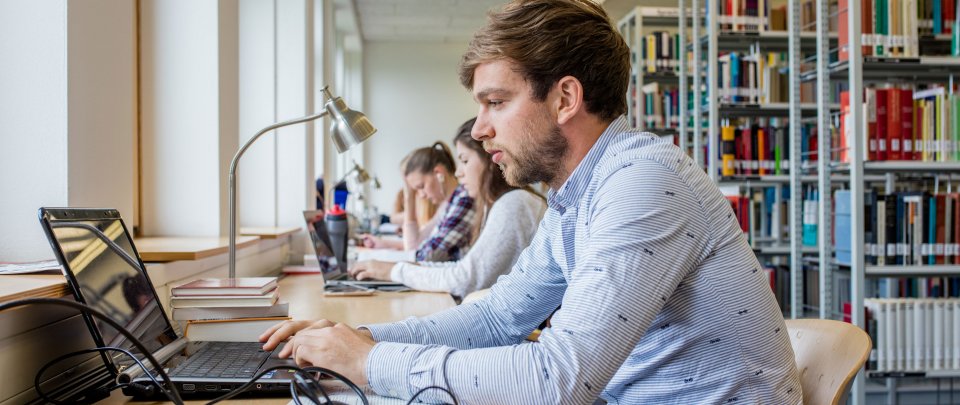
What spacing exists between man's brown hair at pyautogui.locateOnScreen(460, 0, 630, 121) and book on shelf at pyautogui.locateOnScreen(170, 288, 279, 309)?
558 millimetres

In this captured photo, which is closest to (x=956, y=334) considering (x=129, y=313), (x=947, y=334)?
(x=947, y=334)

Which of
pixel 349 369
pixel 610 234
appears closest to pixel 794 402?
pixel 610 234

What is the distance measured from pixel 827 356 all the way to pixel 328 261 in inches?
67.9

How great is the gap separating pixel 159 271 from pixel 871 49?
10.4 feet

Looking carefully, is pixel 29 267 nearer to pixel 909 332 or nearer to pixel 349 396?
pixel 349 396

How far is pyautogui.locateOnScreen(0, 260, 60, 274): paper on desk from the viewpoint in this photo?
1.25 metres

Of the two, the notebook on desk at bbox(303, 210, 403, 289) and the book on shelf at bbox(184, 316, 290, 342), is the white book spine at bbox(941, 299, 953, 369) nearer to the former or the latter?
the notebook on desk at bbox(303, 210, 403, 289)

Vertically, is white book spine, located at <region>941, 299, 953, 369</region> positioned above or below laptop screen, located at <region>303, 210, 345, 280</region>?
below

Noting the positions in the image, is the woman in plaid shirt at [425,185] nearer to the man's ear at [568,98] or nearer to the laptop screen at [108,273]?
the laptop screen at [108,273]

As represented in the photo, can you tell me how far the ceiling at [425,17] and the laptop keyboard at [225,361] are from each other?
660 cm

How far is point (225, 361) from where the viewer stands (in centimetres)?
118

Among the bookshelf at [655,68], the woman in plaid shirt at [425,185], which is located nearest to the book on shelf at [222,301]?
the woman in plaid shirt at [425,185]

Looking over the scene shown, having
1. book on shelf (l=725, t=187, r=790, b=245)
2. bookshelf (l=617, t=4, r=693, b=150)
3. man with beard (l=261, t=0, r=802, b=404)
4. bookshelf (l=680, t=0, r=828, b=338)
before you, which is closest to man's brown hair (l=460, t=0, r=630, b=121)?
man with beard (l=261, t=0, r=802, b=404)

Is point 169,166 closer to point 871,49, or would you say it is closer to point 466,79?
point 466,79
